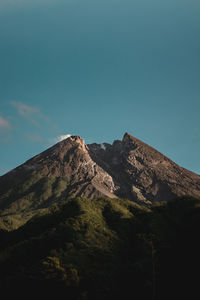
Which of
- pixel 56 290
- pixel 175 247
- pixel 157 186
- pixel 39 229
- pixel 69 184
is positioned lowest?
pixel 56 290

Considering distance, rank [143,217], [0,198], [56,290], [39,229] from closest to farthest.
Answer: [56,290] → [39,229] → [143,217] → [0,198]

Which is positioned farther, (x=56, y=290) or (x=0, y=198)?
(x=0, y=198)

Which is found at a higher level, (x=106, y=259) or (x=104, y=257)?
(x=104, y=257)

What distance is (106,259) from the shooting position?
1806 inches

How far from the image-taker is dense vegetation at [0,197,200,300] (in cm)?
3619

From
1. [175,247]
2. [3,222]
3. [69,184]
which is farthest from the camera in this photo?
[69,184]

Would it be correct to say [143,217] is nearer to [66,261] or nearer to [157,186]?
[66,261]

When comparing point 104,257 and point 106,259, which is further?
point 104,257

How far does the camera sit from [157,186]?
629 ft

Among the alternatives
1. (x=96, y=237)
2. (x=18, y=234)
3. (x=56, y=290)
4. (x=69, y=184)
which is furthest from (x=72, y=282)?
(x=69, y=184)

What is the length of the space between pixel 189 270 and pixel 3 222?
10099cm

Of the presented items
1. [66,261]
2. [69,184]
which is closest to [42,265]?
[66,261]

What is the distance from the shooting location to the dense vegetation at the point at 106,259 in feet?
119

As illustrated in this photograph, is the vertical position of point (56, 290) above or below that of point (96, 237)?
below
